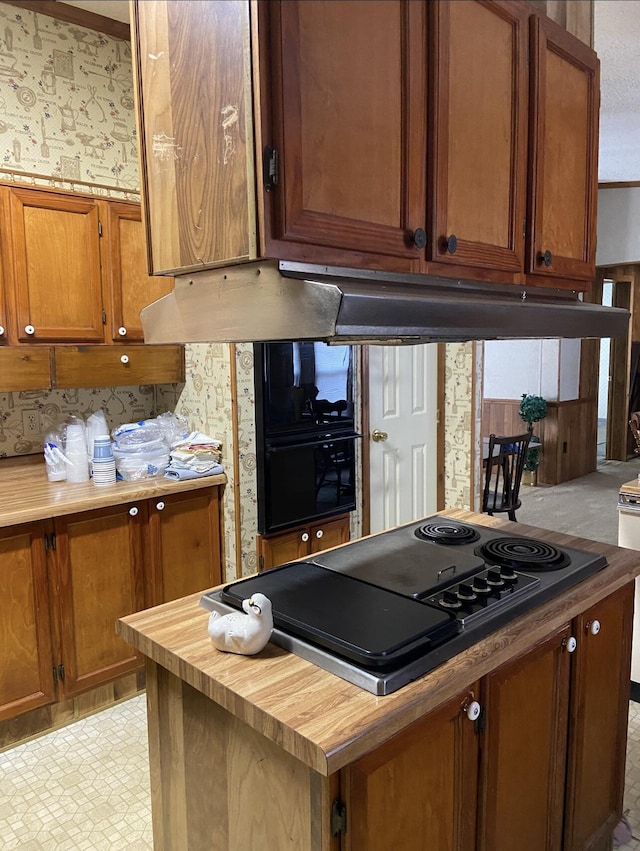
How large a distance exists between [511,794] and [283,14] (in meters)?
1.64

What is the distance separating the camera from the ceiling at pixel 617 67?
2.46 meters

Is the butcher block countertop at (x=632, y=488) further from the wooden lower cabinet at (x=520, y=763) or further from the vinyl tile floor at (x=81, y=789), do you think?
the vinyl tile floor at (x=81, y=789)

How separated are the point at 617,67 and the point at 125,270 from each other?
2.55m

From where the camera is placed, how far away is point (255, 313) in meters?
1.18

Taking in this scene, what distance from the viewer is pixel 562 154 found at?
1.71m

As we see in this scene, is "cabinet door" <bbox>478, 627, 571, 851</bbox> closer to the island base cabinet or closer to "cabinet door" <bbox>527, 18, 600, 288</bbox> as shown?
the island base cabinet

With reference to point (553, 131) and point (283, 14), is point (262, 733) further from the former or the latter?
point (553, 131)

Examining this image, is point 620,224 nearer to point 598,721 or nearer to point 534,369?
point 534,369

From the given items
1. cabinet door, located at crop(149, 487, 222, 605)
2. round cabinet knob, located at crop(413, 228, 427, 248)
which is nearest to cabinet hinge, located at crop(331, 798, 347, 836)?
round cabinet knob, located at crop(413, 228, 427, 248)

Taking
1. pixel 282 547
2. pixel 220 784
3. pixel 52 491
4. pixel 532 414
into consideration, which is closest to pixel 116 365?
pixel 52 491

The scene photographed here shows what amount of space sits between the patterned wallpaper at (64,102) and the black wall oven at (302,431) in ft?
4.17

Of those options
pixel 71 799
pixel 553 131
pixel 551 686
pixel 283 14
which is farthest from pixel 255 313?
pixel 71 799

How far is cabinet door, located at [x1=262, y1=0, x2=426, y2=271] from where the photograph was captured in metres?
1.09

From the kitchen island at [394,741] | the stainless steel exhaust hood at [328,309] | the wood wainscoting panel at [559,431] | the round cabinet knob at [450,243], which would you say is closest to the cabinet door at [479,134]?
the round cabinet knob at [450,243]
